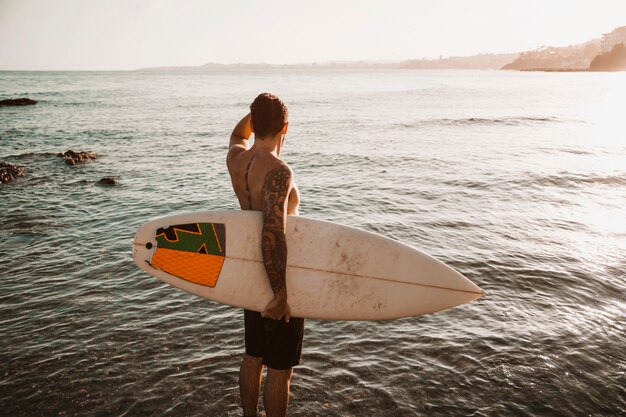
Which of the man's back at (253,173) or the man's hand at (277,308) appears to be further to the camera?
the man's hand at (277,308)

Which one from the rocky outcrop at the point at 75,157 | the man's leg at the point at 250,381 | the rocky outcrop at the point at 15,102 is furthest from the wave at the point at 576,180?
the rocky outcrop at the point at 15,102

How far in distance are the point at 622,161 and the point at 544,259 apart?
13.3 metres

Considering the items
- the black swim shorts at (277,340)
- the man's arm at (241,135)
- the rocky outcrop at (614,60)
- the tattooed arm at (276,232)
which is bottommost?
the black swim shorts at (277,340)

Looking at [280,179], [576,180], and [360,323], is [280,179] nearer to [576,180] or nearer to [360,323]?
[360,323]

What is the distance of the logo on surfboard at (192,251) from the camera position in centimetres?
399

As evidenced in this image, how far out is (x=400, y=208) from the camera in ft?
39.1

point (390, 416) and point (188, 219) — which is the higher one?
point (188, 219)

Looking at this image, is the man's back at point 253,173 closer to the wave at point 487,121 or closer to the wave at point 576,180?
the wave at point 576,180

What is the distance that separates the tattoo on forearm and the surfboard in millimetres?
476

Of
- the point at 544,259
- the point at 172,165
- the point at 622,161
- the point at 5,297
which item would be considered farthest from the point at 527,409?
the point at 622,161

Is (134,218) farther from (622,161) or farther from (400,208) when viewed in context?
(622,161)

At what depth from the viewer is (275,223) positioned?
10.3ft

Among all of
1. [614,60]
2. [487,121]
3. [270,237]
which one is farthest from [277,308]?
[614,60]

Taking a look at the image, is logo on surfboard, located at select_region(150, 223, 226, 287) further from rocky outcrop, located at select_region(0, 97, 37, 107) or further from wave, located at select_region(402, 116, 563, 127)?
rocky outcrop, located at select_region(0, 97, 37, 107)
